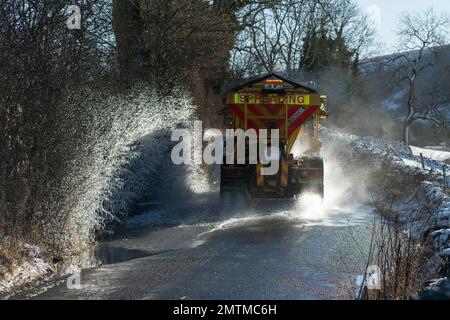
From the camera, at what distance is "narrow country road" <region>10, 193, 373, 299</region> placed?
8320 millimetres

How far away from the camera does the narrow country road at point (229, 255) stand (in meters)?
8.32

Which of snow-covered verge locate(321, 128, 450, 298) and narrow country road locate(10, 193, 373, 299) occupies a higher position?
snow-covered verge locate(321, 128, 450, 298)

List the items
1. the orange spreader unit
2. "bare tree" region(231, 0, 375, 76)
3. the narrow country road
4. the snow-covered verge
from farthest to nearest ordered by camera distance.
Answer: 1. "bare tree" region(231, 0, 375, 76)
2. the orange spreader unit
3. the snow-covered verge
4. the narrow country road

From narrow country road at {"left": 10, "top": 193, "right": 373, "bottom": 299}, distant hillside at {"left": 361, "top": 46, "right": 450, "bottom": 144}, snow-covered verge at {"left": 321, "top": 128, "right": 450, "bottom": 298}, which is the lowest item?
narrow country road at {"left": 10, "top": 193, "right": 373, "bottom": 299}

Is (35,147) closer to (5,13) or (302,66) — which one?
(5,13)

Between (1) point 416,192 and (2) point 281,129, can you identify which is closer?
(1) point 416,192

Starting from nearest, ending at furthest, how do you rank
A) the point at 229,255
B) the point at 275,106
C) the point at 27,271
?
the point at 27,271
the point at 229,255
the point at 275,106

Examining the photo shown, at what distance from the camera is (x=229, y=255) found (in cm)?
1083

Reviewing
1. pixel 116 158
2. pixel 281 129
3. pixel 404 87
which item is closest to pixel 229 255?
pixel 116 158

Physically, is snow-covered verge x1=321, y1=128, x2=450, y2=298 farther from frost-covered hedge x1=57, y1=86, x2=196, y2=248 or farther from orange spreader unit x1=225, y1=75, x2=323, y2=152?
frost-covered hedge x1=57, y1=86, x2=196, y2=248

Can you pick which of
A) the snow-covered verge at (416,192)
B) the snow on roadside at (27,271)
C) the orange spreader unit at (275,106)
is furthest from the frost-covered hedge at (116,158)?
the snow-covered verge at (416,192)

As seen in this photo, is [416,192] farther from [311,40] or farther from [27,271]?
[311,40]

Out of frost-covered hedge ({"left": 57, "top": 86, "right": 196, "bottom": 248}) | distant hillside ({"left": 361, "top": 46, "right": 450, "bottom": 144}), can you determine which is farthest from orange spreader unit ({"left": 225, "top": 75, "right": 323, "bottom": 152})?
distant hillside ({"left": 361, "top": 46, "right": 450, "bottom": 144})

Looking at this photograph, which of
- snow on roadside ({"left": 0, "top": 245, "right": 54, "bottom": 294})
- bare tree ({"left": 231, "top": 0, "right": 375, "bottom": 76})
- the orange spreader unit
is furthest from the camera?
bare tree ({"left": 231, "top": 0, "right": 375, "bottom": 76})
